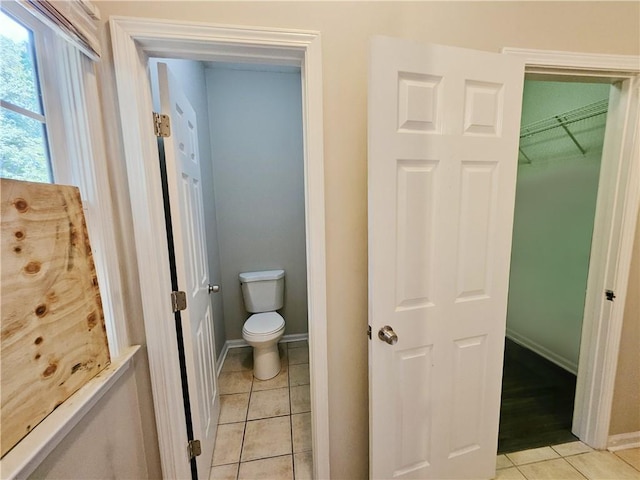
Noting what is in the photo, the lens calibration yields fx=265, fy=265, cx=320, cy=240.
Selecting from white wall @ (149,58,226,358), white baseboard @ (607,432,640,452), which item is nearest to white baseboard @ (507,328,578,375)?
white baseboard @ (607,432,640,452)

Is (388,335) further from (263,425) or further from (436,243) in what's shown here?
(263,425)

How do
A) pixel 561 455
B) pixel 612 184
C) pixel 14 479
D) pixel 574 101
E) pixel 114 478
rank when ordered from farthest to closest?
pixel 574 101
pixel 561 455
pixel 612 184
pixel 114 478
pixel 14 479

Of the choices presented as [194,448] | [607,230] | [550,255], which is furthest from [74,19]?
[550,255]

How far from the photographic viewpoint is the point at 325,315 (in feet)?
3.66

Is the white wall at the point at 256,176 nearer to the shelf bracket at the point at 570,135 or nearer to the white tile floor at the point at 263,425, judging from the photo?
the white tile floor at the point at 263,425

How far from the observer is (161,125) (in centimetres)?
104

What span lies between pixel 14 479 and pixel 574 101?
326 centimetres

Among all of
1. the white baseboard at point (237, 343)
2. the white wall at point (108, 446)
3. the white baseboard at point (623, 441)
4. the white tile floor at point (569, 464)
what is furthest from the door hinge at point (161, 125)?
the white baseboard at point (623, 441)

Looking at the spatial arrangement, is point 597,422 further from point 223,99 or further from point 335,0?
point 223,99

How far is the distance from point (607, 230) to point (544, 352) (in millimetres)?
1499

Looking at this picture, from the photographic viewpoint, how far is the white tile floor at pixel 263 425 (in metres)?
1.44

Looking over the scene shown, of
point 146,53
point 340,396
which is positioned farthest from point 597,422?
point 146,53

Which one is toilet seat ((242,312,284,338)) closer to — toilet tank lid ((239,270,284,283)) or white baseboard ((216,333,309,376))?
toilet tank lid ((239,270,284,283))

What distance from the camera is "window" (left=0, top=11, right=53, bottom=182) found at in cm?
68
